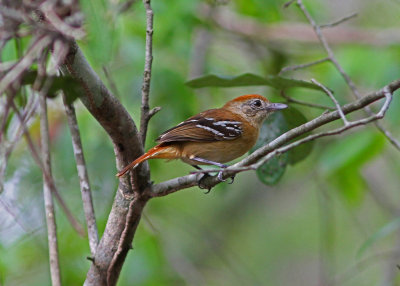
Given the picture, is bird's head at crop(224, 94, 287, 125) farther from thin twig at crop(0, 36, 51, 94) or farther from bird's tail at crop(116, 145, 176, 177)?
thin twig at crop(0, 36, 51, 94)

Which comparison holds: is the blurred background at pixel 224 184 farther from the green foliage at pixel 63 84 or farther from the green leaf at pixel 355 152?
the green foliage at pixel 63 84

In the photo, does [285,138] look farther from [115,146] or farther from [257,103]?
[257,103]

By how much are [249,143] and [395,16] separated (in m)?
4.63

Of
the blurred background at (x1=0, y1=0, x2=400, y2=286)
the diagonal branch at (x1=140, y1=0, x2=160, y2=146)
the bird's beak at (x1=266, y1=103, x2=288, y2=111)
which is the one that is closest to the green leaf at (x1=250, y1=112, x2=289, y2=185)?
the bird's beak at (x1=266, y1=103, x2=288, y2=111)

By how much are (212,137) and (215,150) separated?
0.10 m

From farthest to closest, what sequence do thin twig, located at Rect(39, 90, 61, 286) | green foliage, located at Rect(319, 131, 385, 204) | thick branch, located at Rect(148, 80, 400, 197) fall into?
1. green foliage, located at Rect(319, 131, 385, 204)
2. thin twig, located at Rect(39, 90, 61, 286)
3. thick branch, located at Rect(148, 80, 400, 197)

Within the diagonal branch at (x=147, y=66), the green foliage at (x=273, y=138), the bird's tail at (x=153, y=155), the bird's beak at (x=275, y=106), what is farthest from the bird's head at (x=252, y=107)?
the diagonal branch at (x=147, y=66)

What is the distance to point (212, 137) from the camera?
448cm

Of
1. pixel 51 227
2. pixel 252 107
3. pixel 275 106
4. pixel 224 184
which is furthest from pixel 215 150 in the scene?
pixel 51 227

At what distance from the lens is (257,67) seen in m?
7.54

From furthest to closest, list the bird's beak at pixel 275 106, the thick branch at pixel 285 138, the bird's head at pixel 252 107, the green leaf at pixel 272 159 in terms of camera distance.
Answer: the bird's head at pixel 252 107, the bird's beak at pixel 275 106, the green leaf at pixel 272 159, the thick branch at pixel 285 138

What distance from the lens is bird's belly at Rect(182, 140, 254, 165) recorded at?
438cm

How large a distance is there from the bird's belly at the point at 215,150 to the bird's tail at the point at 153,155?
0.15 metres

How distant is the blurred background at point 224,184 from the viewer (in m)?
4.83
